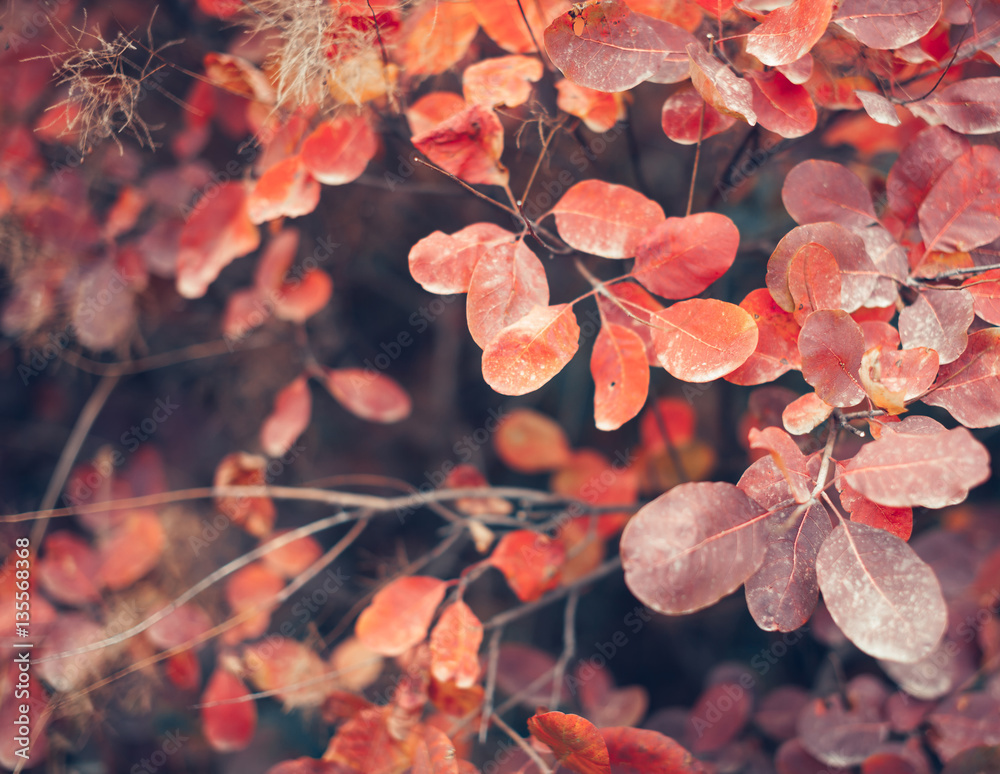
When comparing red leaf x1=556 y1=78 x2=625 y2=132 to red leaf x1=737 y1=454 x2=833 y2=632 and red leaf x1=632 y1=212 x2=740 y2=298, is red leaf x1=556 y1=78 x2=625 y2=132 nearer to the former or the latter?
red leaf x1=632 y1=212 x2=740 y2=298

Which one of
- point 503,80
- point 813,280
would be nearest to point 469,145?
point 503,80

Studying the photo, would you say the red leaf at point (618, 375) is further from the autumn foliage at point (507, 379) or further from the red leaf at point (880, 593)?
the red leaf at point (880, 593)

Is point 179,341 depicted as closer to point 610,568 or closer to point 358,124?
point 358,124

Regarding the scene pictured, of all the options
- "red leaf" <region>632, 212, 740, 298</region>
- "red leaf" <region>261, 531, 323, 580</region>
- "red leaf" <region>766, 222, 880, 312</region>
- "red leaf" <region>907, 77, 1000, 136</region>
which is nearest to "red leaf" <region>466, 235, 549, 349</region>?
"red leaf" <region>632, 212, 740, 298</region>

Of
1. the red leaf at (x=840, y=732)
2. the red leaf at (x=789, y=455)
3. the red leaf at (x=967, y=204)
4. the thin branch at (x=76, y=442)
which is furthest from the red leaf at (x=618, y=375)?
the thin branch at (x=76, y=442)

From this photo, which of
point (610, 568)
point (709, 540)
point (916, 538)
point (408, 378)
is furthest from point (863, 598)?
point (408, 378)

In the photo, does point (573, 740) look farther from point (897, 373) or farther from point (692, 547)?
point (897, 373)
